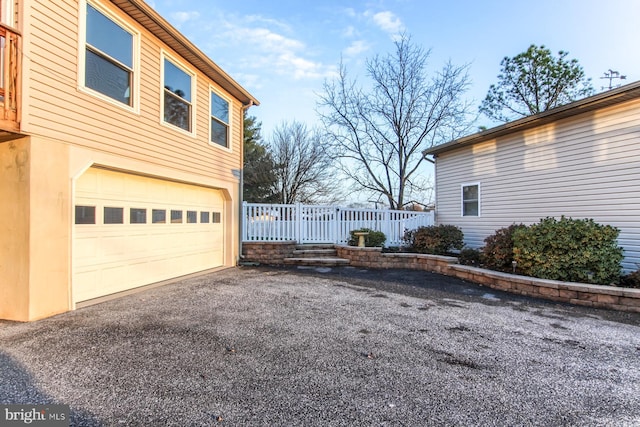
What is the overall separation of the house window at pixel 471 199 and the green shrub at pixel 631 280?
4034mm

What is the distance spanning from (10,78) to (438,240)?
8.90 metres

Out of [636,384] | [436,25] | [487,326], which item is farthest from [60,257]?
[436,25]

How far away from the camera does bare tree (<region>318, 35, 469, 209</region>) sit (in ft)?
49.1

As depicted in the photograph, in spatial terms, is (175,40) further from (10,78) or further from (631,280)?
A: (631,280)

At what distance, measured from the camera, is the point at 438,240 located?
880 cm

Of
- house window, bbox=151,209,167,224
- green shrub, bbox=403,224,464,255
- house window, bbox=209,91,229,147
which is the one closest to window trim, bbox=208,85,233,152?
house window, bbox=209,91,229,147

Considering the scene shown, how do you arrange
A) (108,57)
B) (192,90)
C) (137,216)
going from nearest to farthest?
(108,57), (137,216), (192,90)

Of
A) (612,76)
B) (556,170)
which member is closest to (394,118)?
(556,170)

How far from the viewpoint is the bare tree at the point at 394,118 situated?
49.1 ft

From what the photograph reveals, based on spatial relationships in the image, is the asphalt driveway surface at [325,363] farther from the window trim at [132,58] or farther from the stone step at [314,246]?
the stone step at [314,246]

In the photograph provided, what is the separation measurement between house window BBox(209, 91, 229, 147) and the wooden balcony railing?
13.6 feet

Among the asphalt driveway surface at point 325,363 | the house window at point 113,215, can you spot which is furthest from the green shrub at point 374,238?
the house window at point 113,215

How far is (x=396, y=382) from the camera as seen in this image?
101 inches

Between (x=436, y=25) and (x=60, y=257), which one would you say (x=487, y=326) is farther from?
(x=436, y=25)
